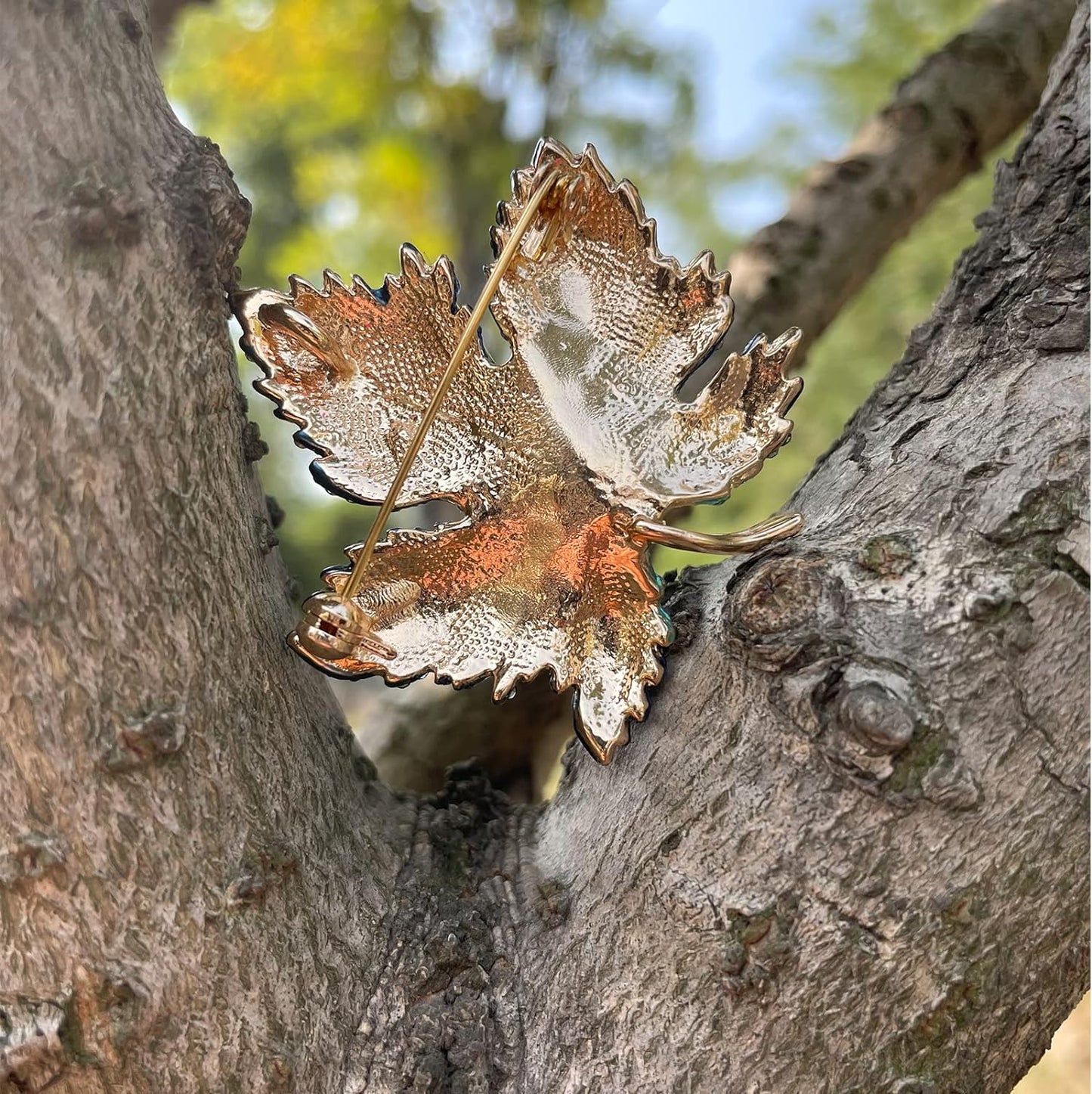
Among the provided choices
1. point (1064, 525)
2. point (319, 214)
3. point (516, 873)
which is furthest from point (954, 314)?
point (319, 214)

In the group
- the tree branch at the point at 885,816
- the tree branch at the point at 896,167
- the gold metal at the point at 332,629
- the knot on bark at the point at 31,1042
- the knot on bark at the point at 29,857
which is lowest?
the tree branch at the point at 885,816

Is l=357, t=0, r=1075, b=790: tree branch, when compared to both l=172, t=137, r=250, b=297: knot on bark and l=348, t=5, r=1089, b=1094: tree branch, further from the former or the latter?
l=172, t=137, r=250, b=297: knot on bark

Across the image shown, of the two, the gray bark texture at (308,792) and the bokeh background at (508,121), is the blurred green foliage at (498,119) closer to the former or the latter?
the bokeh background at (508,121)

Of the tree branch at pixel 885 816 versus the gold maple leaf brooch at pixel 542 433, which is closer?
the tree branch at pixel 885 816

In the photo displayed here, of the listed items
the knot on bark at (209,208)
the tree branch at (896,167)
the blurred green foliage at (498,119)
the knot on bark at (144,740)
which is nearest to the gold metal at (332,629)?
the knot on bark at (144,740)

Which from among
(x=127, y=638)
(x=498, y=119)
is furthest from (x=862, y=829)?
(x=498, y=119)
